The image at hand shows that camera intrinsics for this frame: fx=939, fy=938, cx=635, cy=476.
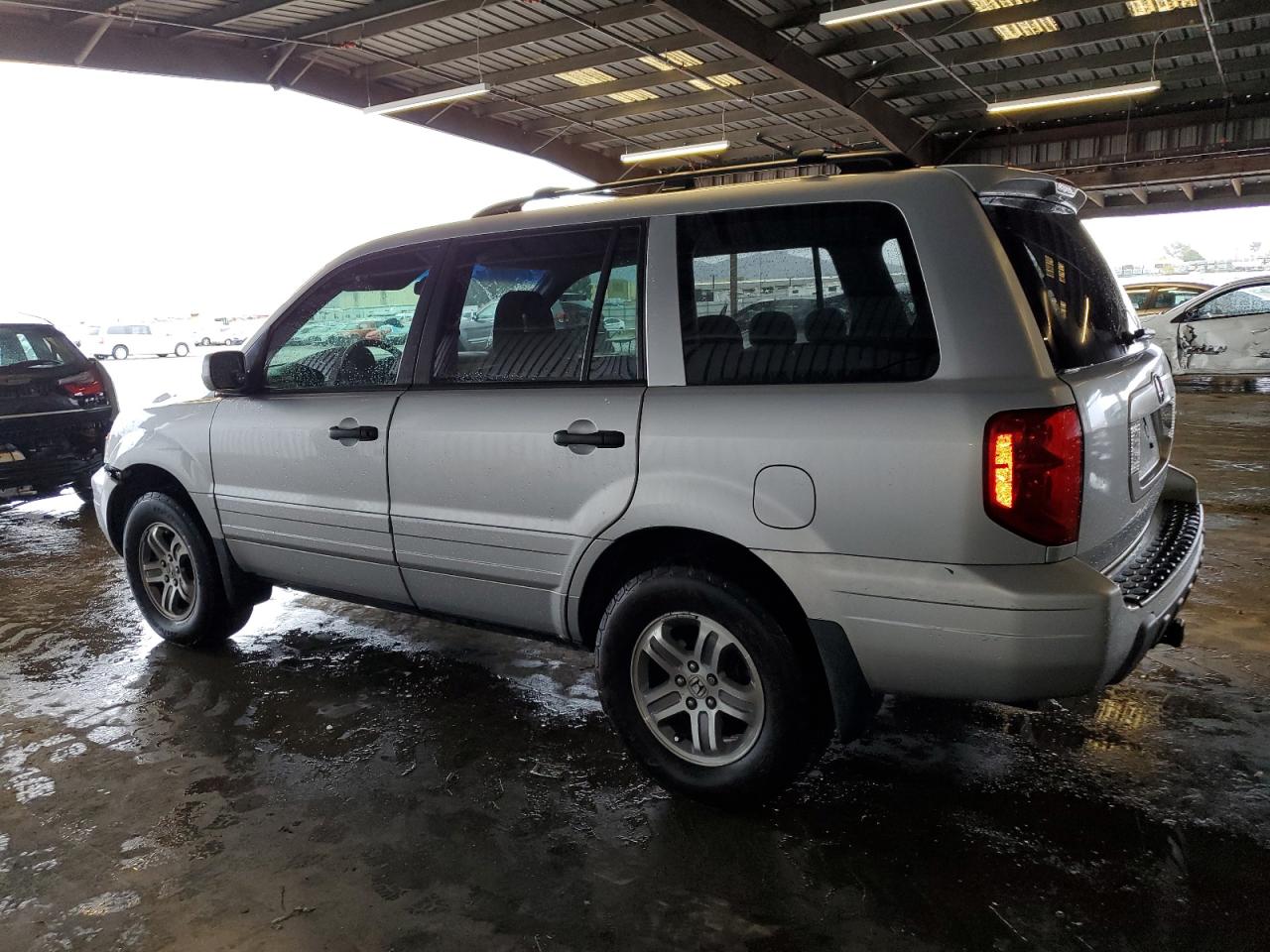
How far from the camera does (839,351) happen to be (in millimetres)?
2490

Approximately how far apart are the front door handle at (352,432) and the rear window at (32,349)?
15.8 feet

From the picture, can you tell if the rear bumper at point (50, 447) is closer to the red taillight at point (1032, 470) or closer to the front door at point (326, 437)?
the front door at point (326, 437)

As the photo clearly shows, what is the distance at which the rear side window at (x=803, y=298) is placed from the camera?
7.93ft

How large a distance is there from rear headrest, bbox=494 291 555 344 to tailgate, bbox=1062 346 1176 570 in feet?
Answer: 5.13

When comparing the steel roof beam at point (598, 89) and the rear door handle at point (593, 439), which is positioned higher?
the steel roof beam at point (598, 89)

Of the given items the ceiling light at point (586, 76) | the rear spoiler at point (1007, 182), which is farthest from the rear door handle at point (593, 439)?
the ceiling light at point (586, 76)

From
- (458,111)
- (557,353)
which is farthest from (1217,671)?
(458,111)

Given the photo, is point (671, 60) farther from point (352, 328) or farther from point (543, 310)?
point (543, 310)

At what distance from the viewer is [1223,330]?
13586 millimetres

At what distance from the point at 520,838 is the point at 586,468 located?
1.06 metres

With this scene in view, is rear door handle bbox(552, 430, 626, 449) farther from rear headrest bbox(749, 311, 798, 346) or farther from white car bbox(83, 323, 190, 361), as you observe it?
white car bbox(83, 323, 190, 361)

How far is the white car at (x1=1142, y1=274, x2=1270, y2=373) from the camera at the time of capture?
13203 mm

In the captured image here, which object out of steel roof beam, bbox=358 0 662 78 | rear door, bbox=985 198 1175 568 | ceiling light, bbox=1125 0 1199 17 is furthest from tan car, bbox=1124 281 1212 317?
rear door, bbox=985 198 1175 568

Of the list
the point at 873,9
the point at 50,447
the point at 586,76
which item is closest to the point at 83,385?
the point at 50,447
